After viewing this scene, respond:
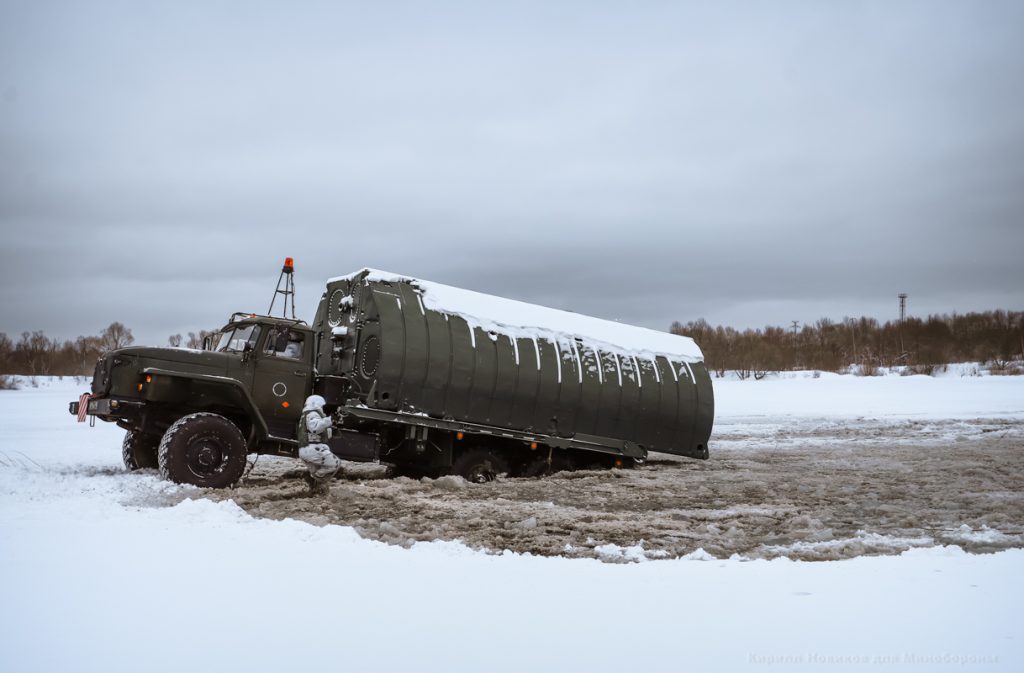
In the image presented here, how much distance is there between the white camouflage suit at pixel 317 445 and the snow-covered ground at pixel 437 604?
2.36 m

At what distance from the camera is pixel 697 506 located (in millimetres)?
9836

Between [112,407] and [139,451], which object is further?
[139,451]

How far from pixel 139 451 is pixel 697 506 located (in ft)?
27.9

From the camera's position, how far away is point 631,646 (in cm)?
423

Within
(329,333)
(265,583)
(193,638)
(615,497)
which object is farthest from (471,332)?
(193,638)

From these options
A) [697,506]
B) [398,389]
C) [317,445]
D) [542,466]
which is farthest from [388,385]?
[697,506]

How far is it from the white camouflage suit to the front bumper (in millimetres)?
2290

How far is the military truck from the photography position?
1077cm

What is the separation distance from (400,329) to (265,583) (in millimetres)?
6597

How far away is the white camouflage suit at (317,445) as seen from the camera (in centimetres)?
1048

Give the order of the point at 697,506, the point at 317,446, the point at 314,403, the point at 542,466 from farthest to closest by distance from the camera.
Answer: the point at 542,466 < the point at 314,403 < the point at 317,446 < the point at 697,506

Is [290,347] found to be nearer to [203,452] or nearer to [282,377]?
[282,377]

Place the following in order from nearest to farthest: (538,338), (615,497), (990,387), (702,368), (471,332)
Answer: (615,497) < (471,332) < (538,338) < (702,368) < (990,387)

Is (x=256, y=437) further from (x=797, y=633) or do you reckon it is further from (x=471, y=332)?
(x=797, y=633)
